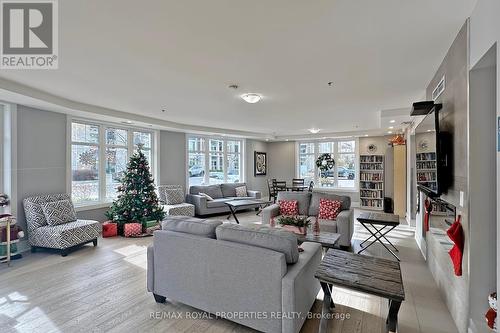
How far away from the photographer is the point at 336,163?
946 centimetres

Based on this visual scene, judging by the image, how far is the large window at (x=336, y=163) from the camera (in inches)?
364

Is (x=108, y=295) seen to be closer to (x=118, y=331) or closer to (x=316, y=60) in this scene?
(x=118, y=331)

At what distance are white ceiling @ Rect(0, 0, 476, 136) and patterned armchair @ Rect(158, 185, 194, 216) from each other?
2.75 metres

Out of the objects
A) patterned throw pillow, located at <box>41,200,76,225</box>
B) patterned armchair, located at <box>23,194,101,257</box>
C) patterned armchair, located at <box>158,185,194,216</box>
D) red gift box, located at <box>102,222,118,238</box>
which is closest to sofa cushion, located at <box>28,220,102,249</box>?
patterned armchair, located at <box>23,194,101,257</box>

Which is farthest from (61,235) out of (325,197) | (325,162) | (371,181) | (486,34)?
(371,181)

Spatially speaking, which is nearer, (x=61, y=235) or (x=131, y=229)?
Result: (x=61, y=235)

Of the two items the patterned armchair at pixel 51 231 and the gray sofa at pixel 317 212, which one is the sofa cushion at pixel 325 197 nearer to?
the gray sofa at pixel 317 212

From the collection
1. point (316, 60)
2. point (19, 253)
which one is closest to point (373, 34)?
point (316, 60)

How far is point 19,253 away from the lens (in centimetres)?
412

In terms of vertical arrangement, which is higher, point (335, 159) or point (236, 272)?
point (335, 159)

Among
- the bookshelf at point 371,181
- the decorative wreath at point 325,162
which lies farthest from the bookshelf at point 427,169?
the decorative wreath at point 325,162

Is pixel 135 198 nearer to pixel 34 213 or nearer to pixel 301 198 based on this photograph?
pixel 34 213

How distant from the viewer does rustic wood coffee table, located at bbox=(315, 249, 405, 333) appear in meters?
1.73

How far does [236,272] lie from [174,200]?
16.6ft
